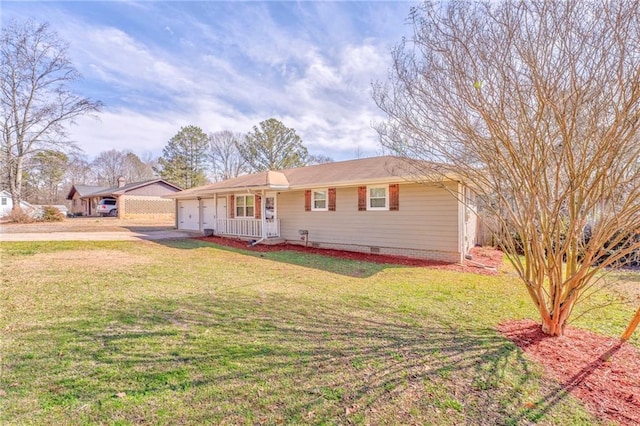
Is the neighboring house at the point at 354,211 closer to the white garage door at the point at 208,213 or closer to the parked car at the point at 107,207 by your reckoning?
the white garage door at the point at 208,213

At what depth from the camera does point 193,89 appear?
14289 mm

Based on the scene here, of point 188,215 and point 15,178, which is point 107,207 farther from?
point 188,215

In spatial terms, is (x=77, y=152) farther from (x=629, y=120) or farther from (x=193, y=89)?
(x=629, y=120)

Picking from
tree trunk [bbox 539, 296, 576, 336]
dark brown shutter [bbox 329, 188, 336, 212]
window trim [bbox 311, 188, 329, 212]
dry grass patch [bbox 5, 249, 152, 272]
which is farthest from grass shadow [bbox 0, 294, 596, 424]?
window trim [bbox 311, 188, 329, 212]

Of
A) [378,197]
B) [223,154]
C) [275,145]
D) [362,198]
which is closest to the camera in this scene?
[378,197]

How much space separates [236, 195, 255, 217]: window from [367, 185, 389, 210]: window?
611 cm

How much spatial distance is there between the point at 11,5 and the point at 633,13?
11094 mm

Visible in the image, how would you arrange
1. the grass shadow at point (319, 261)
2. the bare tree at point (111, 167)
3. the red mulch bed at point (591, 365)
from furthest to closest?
the bare tree at point (111, 167), the grass shadow at point (319, 261), the red mulch bed at point (591, 365)

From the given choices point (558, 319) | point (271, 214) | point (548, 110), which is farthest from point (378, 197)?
point (548, 110)

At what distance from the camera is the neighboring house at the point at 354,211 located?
9594mm

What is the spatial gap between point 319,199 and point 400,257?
4092 millimetres

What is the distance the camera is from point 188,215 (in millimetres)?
18609

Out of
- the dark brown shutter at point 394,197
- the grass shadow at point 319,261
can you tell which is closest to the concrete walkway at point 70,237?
the grass shadow at point 319,261

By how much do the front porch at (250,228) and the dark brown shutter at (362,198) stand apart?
168 inches
